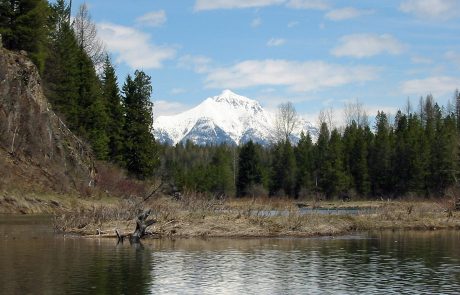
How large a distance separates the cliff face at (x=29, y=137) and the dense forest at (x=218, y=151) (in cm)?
600

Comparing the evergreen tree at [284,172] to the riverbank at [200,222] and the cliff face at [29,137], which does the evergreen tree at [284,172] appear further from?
the riverbank at [200,222]

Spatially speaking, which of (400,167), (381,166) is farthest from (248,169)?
(400,167)

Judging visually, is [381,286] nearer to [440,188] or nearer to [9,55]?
[9,55]

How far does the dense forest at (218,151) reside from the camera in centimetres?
8256

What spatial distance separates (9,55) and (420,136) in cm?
9165

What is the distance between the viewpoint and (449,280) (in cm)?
2409

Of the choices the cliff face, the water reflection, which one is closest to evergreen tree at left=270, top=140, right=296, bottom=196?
the cliff face

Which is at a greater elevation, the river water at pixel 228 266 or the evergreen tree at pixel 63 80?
the evergreen tree at pixel 63 80

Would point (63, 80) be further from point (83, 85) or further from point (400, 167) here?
point (400, 167)

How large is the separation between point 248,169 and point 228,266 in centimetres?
11247

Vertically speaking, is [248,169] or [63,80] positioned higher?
[63,80]

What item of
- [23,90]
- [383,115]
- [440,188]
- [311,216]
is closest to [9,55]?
[23,90]

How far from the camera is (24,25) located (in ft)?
244

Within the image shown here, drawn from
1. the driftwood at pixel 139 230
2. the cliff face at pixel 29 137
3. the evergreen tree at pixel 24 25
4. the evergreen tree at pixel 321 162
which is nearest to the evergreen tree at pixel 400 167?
the evergreen tree at pixel 321 162
